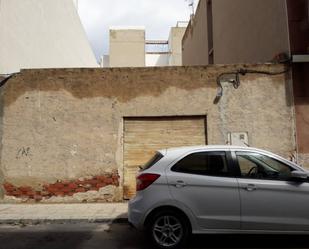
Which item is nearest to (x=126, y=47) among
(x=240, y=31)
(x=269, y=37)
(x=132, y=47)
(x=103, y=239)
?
(x=132, y=47)

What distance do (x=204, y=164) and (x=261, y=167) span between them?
90 centimetres

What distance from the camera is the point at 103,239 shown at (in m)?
7.71

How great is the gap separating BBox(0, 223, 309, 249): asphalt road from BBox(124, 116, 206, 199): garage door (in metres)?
3.04

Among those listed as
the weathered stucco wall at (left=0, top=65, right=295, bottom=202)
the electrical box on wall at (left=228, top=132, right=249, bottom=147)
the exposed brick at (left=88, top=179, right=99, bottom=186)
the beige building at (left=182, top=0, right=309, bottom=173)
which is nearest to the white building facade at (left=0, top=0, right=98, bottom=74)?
the weathered stucco wall at (left=0, top=65, right=295, bottom=202)

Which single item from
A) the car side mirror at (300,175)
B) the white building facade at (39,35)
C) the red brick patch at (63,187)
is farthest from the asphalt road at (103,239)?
the white building facade at (39,35)

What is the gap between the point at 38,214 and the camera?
32.6 feet

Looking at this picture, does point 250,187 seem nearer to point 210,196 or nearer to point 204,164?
point 210,196

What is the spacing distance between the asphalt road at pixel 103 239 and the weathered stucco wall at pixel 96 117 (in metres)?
2.98

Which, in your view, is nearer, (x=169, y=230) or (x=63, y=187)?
(x=169, y=230)

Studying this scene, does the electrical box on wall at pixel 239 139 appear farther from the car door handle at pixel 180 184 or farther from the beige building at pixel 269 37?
the car door handle at pixel 180 184

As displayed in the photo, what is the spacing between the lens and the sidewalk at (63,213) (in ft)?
30.6

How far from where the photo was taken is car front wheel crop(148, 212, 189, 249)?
6.76 m

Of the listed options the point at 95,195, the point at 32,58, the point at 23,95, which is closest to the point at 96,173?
the point at 95,195

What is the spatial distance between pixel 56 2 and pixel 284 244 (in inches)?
717
